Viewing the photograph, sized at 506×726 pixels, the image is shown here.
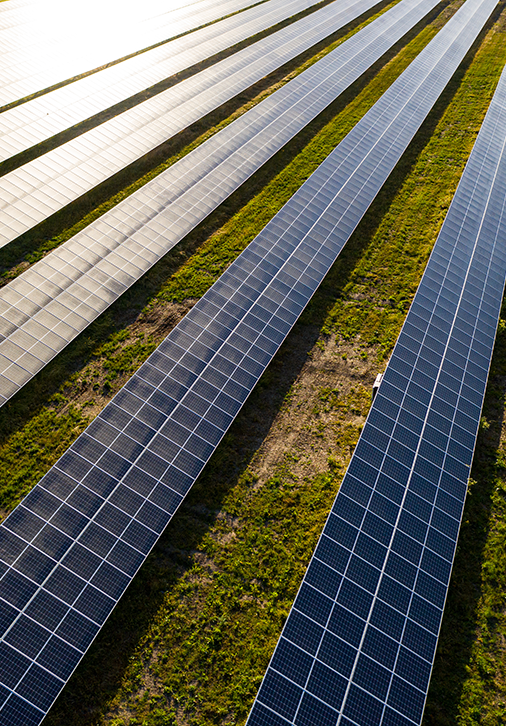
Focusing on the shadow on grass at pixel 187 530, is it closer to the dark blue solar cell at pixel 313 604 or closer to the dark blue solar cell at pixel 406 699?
the dark blue solar cell at pixel 313 604

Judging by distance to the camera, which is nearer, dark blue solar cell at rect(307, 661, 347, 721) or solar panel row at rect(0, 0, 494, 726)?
dark blue solar cell at rect(307, 661, 347, 721)

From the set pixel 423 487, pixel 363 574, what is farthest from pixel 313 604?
pixel 423 487

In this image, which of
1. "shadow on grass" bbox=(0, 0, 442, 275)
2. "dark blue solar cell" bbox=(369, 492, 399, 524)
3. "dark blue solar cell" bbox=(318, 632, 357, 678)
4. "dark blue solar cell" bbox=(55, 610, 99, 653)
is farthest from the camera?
"shadow on grass" bbox=(0, 0, 442, 275)

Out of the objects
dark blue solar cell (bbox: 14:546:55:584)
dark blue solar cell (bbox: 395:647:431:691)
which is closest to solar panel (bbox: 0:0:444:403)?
dark blue solar cell (bbox: 14:546:55:584)

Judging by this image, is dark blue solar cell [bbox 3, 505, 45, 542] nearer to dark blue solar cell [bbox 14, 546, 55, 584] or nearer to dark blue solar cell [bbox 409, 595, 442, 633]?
dark blue solar cell [bbox 14, 546, 55, 584]

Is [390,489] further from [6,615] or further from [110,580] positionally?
[6,615]

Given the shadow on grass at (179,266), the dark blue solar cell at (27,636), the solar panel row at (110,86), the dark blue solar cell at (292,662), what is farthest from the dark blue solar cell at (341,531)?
the solar panel row at (110,86)
